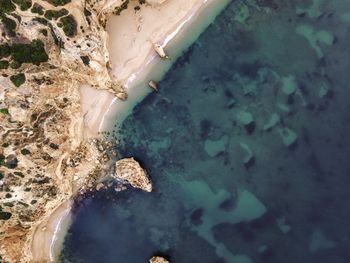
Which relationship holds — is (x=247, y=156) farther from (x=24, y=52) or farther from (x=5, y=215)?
(x=5, y=215)

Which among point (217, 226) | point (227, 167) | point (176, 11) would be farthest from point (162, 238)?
point (176, 11)

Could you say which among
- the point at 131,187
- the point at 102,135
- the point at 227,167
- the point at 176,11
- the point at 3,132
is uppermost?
the point at 3,132

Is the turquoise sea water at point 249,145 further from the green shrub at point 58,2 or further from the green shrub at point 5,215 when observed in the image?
the green shrub at point 58,2

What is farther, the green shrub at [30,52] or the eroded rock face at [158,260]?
the eroded rock face at [158,260]

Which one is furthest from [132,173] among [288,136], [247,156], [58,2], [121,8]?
[58,2]

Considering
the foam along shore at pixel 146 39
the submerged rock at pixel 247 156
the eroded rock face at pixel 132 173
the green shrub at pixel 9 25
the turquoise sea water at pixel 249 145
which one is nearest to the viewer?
the green shrub at pixel 9 25

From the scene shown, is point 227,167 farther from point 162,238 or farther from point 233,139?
point 162,238

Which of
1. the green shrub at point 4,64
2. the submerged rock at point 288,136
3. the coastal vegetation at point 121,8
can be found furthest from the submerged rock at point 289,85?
the green shrub at point 4,64
